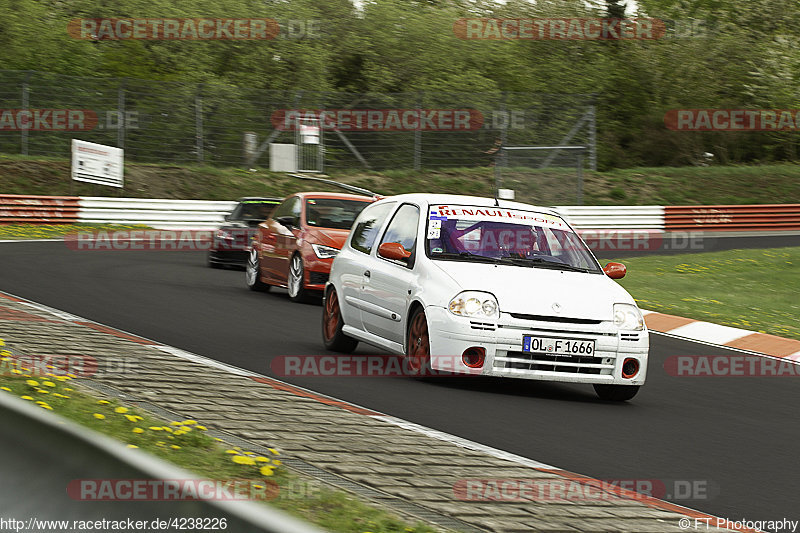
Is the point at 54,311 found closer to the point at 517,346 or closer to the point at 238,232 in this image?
the point at 517,346

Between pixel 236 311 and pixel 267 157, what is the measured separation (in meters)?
23.7

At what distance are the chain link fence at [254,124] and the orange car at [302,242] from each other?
1809 centimetres

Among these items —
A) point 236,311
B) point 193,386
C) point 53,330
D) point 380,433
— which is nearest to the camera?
point 380,433

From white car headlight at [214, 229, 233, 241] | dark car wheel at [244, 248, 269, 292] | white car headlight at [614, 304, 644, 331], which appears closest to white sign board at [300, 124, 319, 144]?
white car headlight at [214, 229, 233, 241]

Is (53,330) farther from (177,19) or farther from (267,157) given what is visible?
(177,19)

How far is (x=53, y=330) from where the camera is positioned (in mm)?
10141

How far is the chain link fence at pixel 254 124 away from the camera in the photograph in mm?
33281

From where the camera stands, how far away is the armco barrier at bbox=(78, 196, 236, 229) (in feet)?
98.2

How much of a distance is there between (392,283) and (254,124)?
88.1 feet

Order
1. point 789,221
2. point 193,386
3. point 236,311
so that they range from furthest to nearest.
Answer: point 789,221, point 236,311, point 193,386

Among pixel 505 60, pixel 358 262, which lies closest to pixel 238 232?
pixel 358 262

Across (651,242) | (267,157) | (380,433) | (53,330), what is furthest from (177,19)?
(380,433)

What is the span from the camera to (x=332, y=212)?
15.9m

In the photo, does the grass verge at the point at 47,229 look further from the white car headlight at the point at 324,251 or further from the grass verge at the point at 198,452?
the grass verge at the point at 198,452
